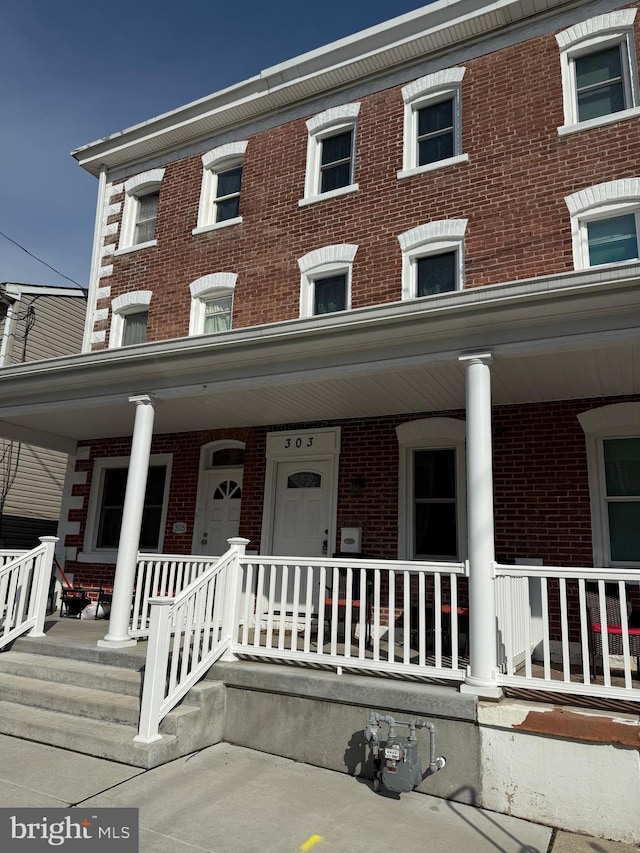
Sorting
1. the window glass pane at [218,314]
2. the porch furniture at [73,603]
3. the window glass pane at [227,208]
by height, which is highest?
the window glass pane at [227,208]

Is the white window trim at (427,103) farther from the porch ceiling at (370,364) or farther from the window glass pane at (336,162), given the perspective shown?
the porch ceiling at (370,364)

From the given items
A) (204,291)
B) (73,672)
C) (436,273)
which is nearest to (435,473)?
(436,273)

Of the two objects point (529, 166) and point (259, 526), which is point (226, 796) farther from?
point (529, 166)

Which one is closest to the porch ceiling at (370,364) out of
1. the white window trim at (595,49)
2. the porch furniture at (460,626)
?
the porch furniture at (460,626)

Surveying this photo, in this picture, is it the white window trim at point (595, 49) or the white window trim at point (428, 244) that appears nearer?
the white window trim at point (595, 49)

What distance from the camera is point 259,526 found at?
8.70m

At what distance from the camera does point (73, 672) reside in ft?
18.8

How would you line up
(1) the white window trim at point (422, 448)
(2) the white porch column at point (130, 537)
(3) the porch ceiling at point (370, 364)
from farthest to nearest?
(1) the white window trim at point (422, 448) → (2) the white porch column at point (130, 537) → (3) the porch ceiling at point (370, 364)

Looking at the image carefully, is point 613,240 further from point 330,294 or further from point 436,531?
point 436,531

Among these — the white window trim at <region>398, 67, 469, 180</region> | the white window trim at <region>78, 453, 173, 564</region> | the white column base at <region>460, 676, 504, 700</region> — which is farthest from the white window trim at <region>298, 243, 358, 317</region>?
the white column base at <region>460, 676, 504, 700</region>

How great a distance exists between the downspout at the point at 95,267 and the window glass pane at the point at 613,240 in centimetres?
791

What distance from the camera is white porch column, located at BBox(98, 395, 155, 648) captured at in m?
6.34

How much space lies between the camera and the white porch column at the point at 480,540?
4590 millimetres

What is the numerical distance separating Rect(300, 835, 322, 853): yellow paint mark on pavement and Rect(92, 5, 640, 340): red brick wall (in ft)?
20.6
